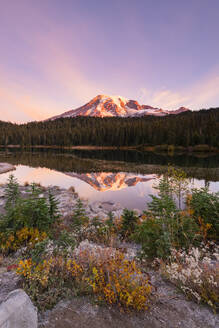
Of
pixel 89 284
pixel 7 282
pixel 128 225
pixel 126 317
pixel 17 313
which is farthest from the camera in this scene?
pixel 128 225

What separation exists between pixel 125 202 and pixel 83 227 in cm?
700

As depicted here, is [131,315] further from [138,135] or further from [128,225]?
[138,135]

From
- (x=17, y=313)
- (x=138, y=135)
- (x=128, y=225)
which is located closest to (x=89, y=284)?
(x=17, y=313)

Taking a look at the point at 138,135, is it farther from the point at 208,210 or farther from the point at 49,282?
the point at 49,282

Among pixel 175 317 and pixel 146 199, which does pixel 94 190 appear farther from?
pixel 175 317

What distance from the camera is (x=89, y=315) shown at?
286 cm

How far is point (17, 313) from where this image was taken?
7.57 ft

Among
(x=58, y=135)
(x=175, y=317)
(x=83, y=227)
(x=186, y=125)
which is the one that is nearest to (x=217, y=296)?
(x=175, y=317)

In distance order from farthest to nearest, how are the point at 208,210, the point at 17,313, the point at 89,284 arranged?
1. the point at 208,210
2. the point at 89,284
3. the point at 17,313

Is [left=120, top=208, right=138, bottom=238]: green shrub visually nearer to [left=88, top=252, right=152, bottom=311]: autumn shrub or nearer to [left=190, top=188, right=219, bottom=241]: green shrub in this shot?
[left=190, top=188, right=219, bottom=241]: green shrub

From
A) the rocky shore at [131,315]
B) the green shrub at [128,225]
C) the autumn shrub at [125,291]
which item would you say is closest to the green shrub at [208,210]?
the green shrub at [128,225]

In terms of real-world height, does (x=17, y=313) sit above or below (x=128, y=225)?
above

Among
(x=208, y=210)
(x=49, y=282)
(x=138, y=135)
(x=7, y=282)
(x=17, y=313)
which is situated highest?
(x=138, y=135)

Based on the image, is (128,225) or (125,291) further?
(128,225)
